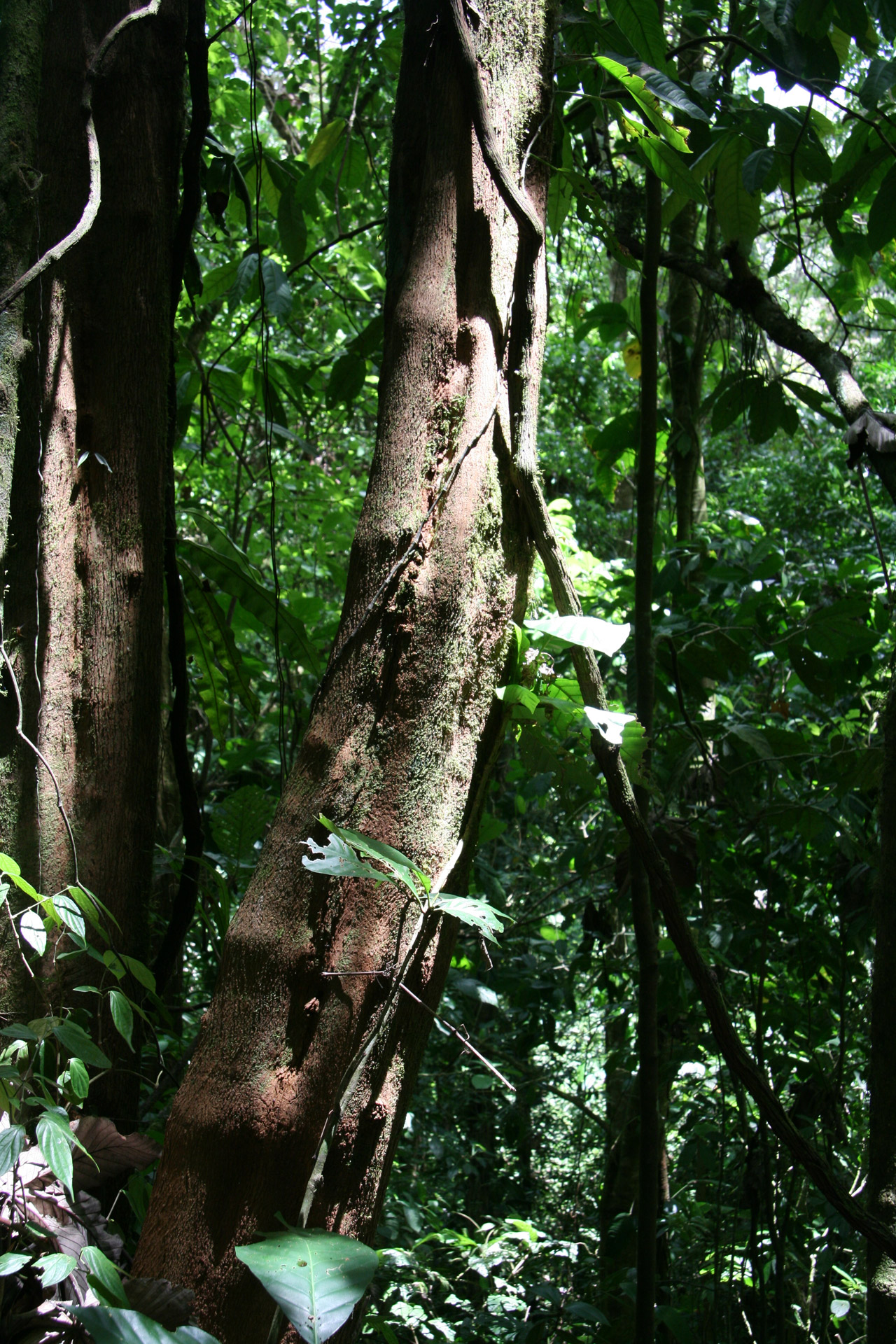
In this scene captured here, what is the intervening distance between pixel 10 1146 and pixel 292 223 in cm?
153

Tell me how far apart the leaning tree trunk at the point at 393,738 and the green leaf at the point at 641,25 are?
1.20 ft

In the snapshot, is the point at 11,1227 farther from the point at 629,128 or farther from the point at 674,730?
Answer: the point at 674,730

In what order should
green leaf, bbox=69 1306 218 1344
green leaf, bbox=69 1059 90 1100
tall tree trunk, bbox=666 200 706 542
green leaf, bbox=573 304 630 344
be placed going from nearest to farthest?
1. green leaf, bbox=69 1306 218 1344
2. green leaf, bbox=69 1059 90 1100
3. green leaf, bbox=573 304 630 344
4. tall tree trunk, bbox=666 200 706 542

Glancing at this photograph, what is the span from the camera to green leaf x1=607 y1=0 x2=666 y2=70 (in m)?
1.18

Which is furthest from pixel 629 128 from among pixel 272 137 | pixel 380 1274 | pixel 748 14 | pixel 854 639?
pixel 272 137

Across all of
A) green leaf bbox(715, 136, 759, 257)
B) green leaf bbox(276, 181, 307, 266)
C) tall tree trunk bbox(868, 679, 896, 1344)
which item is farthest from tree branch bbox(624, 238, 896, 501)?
green leaf bbox(276, 181, 307, 266)

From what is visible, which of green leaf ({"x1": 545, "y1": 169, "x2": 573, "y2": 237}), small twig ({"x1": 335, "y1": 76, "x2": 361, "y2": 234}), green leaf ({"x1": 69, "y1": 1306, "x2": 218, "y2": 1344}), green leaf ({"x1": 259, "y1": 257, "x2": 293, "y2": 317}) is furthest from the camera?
green leaf ({"x1": 259, "y1": 257, "x2": 293, "y2": 317})

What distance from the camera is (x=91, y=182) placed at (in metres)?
0.93

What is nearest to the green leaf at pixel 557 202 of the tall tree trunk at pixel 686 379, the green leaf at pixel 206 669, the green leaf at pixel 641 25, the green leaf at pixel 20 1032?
the green leaf at pixel 641 25

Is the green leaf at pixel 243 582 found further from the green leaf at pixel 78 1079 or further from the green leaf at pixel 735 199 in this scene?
the green leaf at pixel 735 199

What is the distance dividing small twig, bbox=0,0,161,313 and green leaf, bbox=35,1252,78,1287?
2.51ft

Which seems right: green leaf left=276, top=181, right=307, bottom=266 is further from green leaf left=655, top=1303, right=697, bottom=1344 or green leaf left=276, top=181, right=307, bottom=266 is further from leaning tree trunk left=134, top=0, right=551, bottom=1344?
green leaf left=655, top=1303, right=697, bottom=1344

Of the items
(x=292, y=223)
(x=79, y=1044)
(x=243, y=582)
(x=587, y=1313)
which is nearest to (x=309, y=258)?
(x=292, y=223)

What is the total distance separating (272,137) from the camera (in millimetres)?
6133
